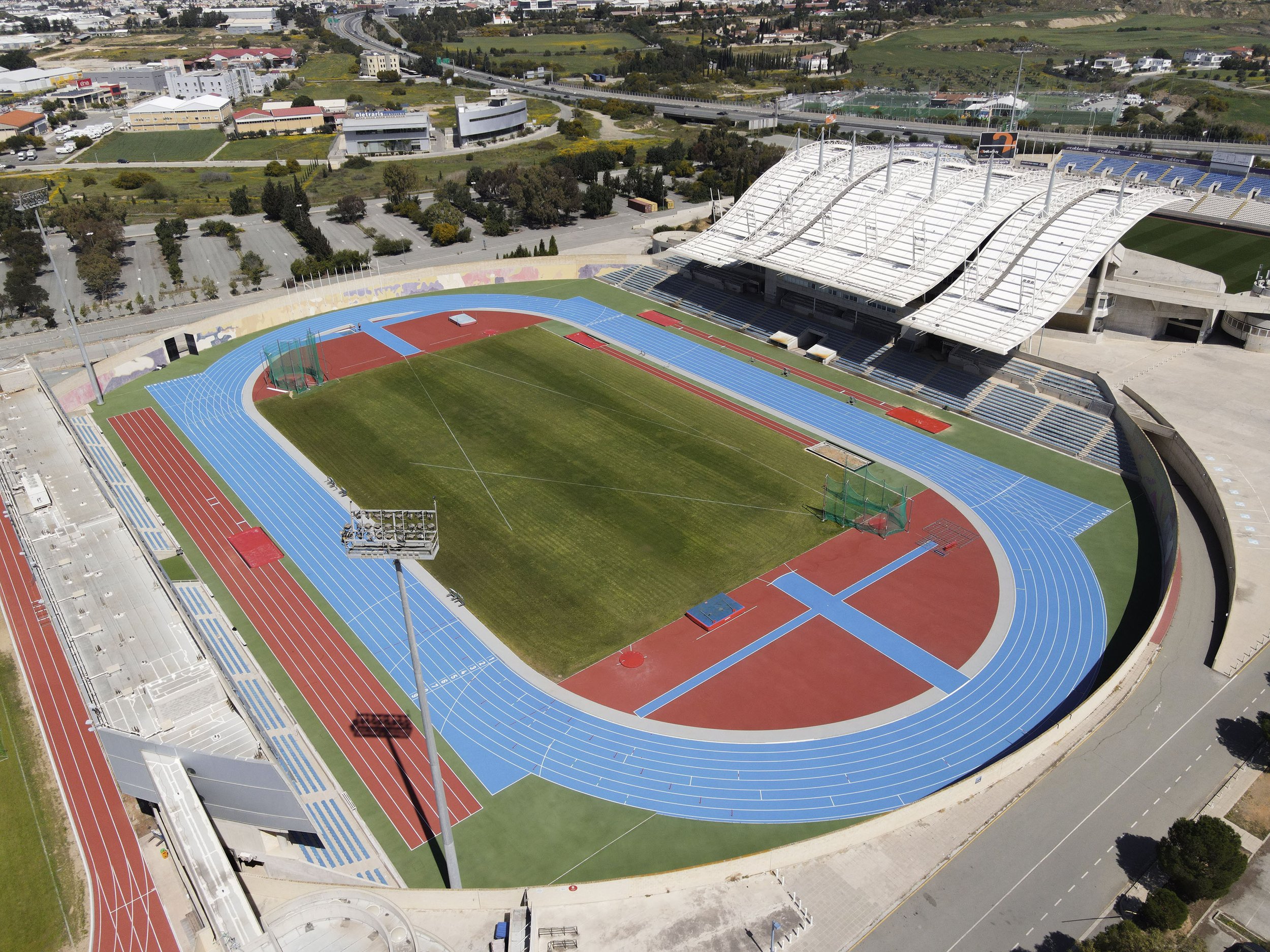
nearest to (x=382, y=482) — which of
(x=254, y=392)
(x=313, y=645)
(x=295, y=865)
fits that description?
(x=313, y=645)

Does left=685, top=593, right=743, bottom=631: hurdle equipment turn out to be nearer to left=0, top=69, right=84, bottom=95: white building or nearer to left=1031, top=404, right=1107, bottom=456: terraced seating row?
left=1031, top=404, right=1107, bottom=456: terraced seating row

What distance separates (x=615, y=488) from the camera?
168 ft

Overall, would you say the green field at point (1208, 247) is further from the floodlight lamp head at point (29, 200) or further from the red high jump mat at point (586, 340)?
the floodlight lamp head at point (29, 200)

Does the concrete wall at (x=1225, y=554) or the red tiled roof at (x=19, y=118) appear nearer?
the concrete wall at (x=1225, y=554)

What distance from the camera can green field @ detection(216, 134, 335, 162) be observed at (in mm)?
138000

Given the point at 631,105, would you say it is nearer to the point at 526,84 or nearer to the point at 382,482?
the point at 526,84

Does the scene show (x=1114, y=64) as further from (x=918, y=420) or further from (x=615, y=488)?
(x=615, y=488)

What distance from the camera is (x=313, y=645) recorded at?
40062 mm

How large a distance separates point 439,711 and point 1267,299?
61583 millimetres

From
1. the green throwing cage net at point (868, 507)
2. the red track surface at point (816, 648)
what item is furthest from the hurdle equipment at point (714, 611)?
the green throwing cage net at point (868, 507)

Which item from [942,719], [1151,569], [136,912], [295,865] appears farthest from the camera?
[1151,569]

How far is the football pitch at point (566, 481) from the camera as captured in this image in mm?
42375

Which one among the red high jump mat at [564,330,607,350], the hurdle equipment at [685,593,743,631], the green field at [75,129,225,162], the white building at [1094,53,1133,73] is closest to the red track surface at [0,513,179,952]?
the hurdle equipment at [685,593,743,631]

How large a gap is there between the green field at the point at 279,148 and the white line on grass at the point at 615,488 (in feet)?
338
